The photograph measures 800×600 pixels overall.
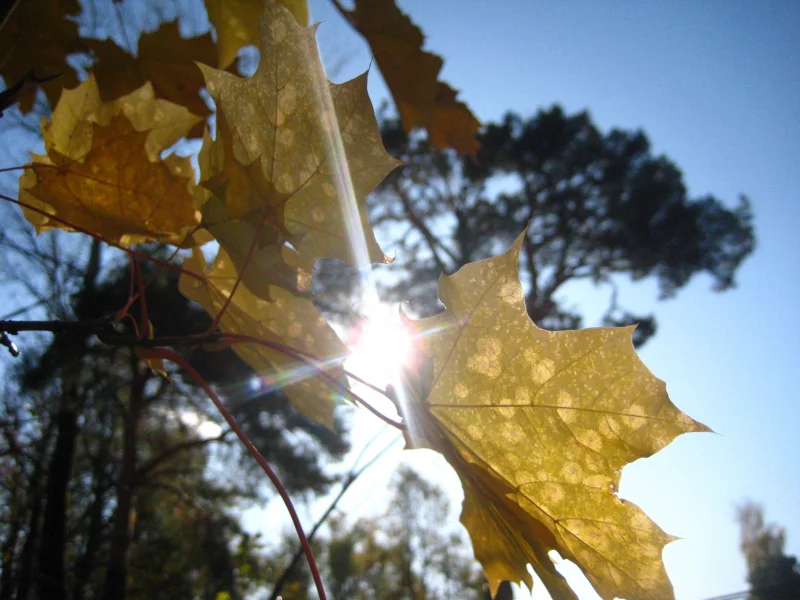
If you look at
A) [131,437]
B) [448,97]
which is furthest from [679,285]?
[448,97]

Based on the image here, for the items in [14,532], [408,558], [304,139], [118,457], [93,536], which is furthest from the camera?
[408,558]

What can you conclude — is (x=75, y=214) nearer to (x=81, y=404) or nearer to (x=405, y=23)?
(x=405, y=23)

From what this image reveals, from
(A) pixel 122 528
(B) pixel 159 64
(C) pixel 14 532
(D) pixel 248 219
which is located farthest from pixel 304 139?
(C) pixel 14 532

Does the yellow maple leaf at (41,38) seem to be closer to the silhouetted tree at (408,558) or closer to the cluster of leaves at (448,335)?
the cluster of leaves at (448,335)

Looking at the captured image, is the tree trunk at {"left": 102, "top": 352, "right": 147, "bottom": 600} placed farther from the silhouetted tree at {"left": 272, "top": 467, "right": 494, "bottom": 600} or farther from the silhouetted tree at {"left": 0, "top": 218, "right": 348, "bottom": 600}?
the silhouetted tree at {"left": 272, "top": 467, "right": 494, "bottom": 600}

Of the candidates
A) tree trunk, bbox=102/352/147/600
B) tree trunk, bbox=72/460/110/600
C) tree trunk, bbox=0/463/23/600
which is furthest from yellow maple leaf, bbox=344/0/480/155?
tree trunk, bbox=72/460/110/600

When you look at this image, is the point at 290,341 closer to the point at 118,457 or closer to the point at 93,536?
the point at 93,536
